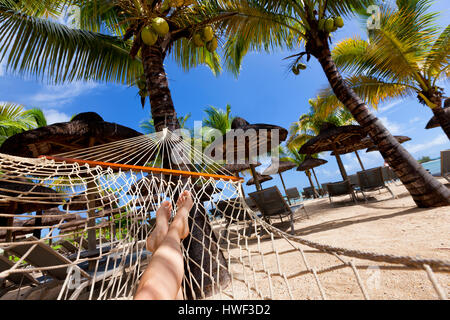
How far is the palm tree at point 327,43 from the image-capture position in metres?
2.98

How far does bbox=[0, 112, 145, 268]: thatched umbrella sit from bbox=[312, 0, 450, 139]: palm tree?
522 centimetres

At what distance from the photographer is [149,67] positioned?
2430mm

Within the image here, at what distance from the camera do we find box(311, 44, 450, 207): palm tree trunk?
2.90 meters

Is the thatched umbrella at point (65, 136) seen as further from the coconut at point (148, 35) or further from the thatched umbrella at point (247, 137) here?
the thatched umbrella at point (247, 137)

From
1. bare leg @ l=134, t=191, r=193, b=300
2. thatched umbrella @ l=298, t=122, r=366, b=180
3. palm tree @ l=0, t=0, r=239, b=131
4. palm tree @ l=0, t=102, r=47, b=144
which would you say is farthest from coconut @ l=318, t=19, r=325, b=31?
palm tree @ l=0, t=102, r=47, b=144

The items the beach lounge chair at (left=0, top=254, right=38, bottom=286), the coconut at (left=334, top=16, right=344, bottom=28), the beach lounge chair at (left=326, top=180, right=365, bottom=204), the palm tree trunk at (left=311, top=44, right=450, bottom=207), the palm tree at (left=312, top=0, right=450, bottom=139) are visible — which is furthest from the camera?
the beach lounge chair at (left=326, top=180, right=365, bottom=204)

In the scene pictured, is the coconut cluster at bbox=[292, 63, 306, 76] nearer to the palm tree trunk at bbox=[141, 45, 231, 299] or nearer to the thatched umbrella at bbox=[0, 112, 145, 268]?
the palm tree trunk at bbox=[141, 45, 231, 299]

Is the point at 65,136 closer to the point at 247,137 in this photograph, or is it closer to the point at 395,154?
the point at 247,137

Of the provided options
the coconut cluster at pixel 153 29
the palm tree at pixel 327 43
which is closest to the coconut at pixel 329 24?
the palm tree at pixel 327 43

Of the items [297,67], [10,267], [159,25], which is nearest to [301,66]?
[297,67]

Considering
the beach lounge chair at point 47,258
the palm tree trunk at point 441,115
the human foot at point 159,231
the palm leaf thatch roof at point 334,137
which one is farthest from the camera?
the palm leaf thatch roof at point 334,137

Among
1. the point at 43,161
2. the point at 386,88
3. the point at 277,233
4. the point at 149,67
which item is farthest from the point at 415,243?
the point at 386,88

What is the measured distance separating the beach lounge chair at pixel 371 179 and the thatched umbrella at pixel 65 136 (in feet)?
18.7

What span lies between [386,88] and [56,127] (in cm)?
699
